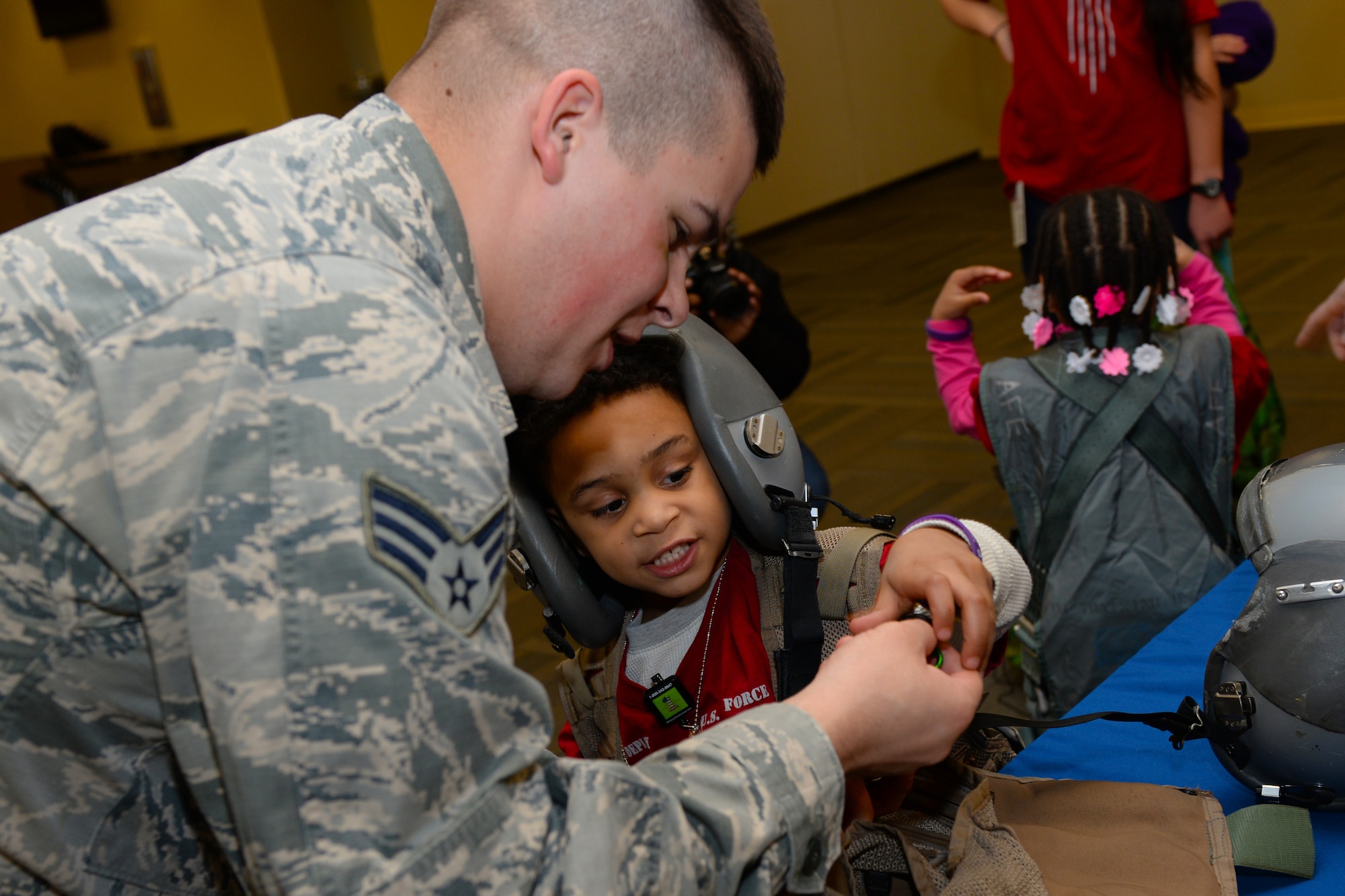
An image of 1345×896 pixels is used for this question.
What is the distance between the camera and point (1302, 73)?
8359 millimetres

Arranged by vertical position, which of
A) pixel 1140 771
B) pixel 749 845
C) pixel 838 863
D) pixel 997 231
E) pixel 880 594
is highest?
pixel 749 845

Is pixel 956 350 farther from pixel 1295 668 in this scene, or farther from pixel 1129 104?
pixel 1295 668

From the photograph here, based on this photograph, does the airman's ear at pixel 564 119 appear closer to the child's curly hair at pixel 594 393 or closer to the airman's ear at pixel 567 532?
the child's curly hair at pixel 594 393

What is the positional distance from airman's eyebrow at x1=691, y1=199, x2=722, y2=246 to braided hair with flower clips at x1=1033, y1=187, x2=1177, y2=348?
4.77 feet

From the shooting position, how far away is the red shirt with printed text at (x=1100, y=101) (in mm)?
3023

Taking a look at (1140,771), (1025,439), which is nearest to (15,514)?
(1140,771)

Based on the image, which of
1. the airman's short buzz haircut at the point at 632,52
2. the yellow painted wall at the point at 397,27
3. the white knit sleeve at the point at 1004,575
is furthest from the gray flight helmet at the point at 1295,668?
the yellow painted wall at the point at 397,27

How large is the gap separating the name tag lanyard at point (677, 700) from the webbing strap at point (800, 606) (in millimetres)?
164

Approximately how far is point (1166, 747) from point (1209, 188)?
212cm

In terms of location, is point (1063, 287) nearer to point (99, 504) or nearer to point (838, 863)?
point (838, 863)

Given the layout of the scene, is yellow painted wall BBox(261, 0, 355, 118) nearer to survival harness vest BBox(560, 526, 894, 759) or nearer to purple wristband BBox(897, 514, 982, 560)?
survival harness vest BBox(560, 526, 894, 759)

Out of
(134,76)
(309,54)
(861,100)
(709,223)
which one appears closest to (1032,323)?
(709,223)

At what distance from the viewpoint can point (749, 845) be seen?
81 centimetres

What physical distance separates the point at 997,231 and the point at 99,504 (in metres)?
7.17
